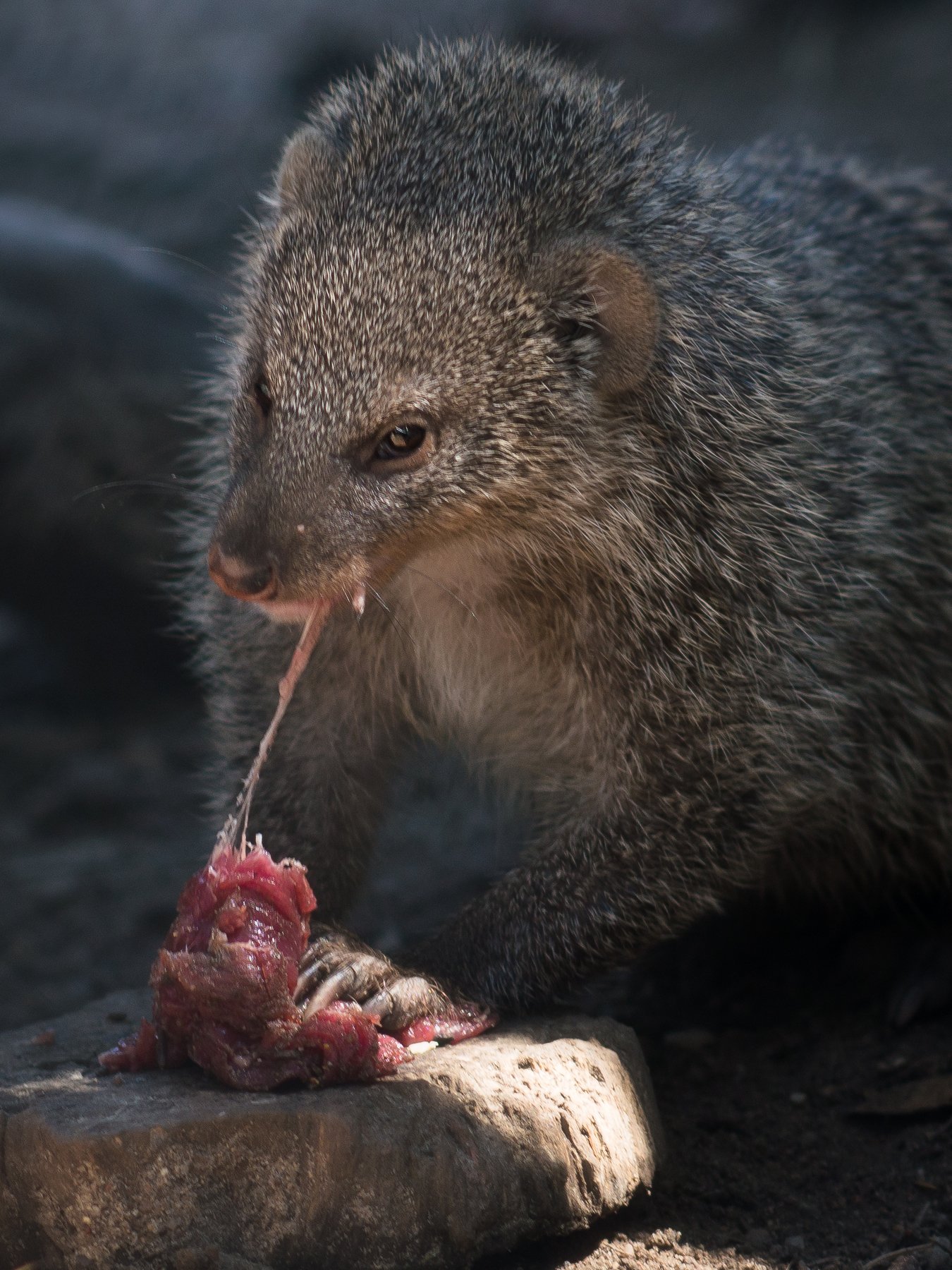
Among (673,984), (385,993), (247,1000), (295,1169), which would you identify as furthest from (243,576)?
(673,984)

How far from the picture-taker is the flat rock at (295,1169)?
3.13 metres

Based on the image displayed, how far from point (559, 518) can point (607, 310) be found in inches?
23.0

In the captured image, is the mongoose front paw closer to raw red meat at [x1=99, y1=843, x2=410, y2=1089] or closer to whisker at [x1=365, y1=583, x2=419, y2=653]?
raw red meat at [x1=99, y1=843, x2=410, y2=1089]

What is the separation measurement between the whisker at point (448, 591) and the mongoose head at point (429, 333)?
26cm

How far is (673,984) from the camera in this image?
221 inches

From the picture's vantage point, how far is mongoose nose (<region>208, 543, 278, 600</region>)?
3.56 m

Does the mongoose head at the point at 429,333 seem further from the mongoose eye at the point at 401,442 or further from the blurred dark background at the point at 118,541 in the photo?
the blurred dark background at the point at 118,541

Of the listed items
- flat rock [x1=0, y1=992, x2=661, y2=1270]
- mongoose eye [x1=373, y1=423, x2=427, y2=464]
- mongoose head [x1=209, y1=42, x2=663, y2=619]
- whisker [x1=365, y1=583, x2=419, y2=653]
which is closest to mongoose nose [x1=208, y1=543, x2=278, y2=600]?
mongoose head [x1=209, y1=42, x2=663, y2=619]

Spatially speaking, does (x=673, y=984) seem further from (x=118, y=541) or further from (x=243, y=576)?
(x=118, y=541)

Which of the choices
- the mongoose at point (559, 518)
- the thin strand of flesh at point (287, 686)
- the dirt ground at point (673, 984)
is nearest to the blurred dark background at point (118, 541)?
the dirt ground at point (673, 984)

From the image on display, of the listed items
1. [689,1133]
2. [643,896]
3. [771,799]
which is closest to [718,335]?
[771,799]

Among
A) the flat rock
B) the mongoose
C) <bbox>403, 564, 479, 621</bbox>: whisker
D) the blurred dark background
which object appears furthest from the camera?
the blurred dark background

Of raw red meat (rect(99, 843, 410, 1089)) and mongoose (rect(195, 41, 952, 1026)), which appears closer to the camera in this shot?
raw red meat (rect(99, 843, 410, 1089))

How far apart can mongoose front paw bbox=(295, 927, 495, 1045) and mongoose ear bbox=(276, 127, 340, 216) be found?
2141 millimetres
